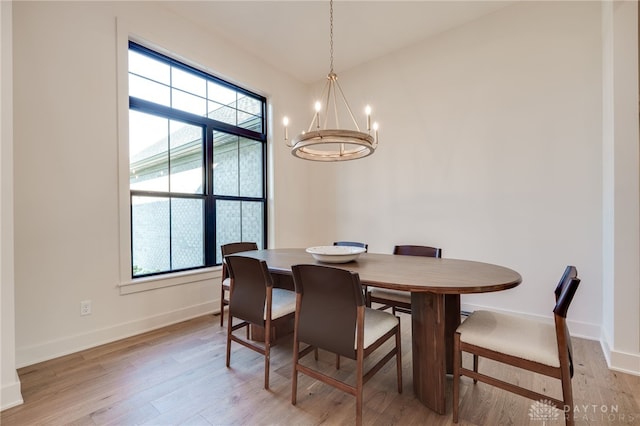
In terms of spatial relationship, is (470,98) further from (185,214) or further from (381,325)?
(185,214)

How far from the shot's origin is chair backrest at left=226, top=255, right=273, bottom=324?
1871mm

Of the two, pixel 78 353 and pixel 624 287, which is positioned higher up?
pixel 624 287

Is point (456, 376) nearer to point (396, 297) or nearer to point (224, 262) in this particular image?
point (396, 297)

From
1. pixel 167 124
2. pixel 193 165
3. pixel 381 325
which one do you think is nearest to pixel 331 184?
pixel 193 165

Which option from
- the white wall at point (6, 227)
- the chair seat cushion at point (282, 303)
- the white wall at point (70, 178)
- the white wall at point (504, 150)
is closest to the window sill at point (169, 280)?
the white wall at point (70, 178)

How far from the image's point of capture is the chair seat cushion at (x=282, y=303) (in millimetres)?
1973

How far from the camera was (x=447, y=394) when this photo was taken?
1773 millimetres

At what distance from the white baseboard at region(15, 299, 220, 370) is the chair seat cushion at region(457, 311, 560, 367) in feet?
9.01

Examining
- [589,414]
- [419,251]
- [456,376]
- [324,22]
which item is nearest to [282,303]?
[456,376]

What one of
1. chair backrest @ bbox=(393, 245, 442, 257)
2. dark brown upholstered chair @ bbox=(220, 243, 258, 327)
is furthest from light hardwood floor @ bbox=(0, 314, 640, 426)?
chair backrest @ bbox=(393, 245, 442, 257)

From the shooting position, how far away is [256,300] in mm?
1922

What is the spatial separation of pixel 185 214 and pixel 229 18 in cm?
224

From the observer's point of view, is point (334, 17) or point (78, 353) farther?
point (334, 17)

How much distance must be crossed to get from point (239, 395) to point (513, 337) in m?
1.65
